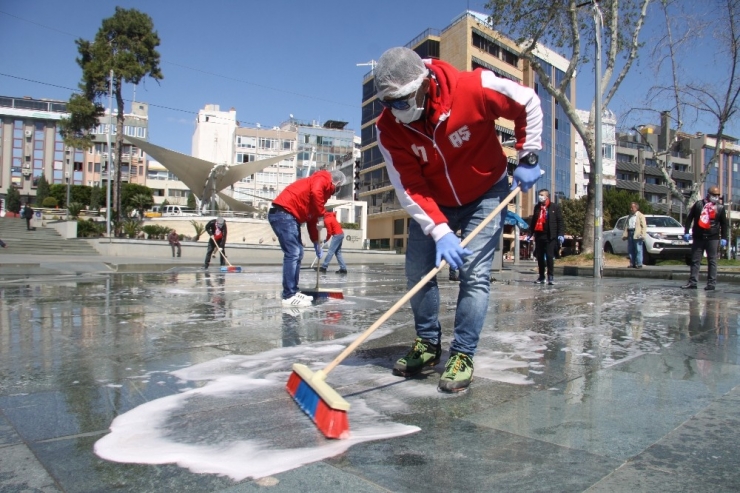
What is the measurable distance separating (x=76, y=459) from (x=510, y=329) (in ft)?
10.8

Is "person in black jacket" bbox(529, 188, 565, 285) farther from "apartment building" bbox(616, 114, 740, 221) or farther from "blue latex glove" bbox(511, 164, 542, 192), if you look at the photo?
"apartment building" bbox(616, 114, 740, 221)

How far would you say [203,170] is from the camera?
42.5 m

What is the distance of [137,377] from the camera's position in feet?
9.16

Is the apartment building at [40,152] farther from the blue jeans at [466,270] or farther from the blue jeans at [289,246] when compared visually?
the blue jeans at [466,270]

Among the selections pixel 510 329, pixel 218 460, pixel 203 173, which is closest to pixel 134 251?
pixel 203 173

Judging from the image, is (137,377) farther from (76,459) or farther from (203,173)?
(203,173)

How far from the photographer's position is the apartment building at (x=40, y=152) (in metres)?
90.6

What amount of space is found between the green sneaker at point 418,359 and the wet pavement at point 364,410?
0.07 meters

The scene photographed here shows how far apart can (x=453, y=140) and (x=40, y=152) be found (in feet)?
355

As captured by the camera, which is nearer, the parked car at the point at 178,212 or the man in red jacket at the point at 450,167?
the man in red jacket at the point at 450,167

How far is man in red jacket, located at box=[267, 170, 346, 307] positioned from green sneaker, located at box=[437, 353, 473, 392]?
3.30 meters

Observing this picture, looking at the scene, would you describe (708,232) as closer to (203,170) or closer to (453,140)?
(453,140)

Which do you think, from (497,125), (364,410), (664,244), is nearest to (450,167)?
(364,410)

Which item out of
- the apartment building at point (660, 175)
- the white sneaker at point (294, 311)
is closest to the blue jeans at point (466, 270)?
the white sneaker at point (294, 311)
